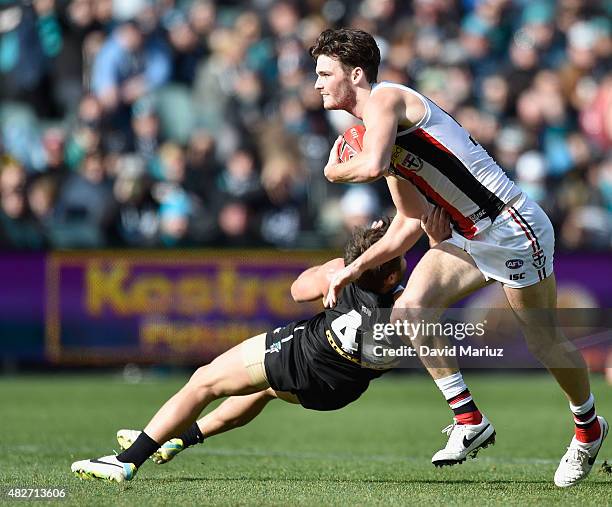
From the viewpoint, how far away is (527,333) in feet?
23.5

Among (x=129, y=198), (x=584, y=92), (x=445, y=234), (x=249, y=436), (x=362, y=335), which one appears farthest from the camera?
(x=584, y=92)

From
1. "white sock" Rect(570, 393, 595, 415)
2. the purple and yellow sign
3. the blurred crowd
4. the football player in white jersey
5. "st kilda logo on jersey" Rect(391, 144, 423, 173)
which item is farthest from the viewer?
the blurred crowd

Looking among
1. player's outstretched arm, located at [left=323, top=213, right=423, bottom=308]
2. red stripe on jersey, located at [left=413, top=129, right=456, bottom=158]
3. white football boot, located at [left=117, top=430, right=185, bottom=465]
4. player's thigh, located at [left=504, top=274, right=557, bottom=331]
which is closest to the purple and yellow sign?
white football boot, located at [left=117, top=430, right=185, bottom=465]

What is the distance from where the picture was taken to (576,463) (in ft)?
23.3

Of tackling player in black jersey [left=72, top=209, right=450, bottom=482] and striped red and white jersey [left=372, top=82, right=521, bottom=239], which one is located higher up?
striped red and white jersey [left=372, top=82, right=521, bottom=239]

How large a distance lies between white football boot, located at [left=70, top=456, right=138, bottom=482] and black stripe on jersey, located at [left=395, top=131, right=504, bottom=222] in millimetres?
2292

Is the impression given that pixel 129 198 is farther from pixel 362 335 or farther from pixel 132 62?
pixel 362 335

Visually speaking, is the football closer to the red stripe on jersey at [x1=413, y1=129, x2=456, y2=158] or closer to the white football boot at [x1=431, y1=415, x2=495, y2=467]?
the red stripe on jersey at [x1=413, y1=129, x2=456, y2=158]

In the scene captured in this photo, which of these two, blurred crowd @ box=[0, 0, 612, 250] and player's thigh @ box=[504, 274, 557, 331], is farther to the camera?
blurred crowd @ box=[0, 0, 612, 250]

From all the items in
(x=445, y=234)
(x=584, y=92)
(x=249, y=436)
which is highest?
(x=445, y=234)

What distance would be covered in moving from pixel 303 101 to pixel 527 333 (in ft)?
32.0

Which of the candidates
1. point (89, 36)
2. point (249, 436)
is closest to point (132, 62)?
point (89, 36)

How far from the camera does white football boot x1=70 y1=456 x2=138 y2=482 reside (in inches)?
266

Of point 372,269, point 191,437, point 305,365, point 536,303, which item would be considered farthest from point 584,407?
point 191,437
